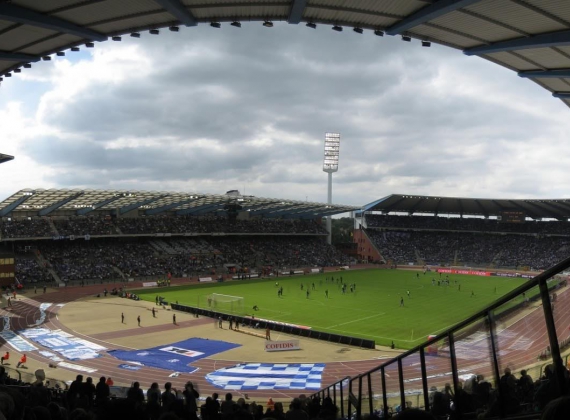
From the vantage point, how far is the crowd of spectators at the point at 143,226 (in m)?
62.5

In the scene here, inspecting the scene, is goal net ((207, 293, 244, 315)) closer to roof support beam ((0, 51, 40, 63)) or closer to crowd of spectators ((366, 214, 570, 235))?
roof support beam ((0, 51, 40, 63))

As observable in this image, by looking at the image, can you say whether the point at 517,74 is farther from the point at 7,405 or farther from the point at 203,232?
the point at 203,232

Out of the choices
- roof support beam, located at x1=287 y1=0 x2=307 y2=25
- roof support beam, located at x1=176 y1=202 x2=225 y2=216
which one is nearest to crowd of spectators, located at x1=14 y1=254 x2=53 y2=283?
roof support beam, located at x1=176 y1=202 x2=225 y2=216

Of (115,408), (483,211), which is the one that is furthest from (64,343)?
(483,211)

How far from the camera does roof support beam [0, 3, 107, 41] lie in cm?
1230

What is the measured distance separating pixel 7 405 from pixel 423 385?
5.13 meters

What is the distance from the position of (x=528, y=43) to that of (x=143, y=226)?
68666 mm

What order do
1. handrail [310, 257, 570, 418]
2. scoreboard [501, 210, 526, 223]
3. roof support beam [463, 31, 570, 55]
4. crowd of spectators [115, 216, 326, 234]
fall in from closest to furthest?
1. handrail [310, 257, 570, 418]
2. roof support beam [463, 31, 570, 55]
3. crowd of spectators [115, 216, 326, 234]
4. scoreboard [501, 210, 526, 223]

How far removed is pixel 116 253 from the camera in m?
69.8

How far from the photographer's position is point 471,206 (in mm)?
106062

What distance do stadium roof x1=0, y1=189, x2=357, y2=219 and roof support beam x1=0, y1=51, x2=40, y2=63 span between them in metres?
40.7

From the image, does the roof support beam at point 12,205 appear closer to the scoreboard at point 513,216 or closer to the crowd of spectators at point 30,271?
the crowd of spectators at point 30,271

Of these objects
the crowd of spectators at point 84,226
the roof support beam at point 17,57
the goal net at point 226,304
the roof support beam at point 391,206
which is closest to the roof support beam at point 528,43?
the roof support beam at point 17,57

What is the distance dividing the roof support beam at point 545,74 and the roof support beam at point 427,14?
18.8 ft
